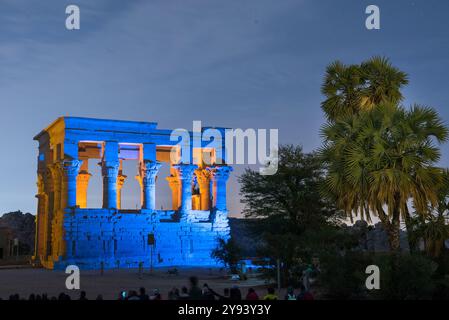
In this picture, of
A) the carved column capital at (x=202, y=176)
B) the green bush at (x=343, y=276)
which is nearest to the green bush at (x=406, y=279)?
the green bush at (x=343, y=276)

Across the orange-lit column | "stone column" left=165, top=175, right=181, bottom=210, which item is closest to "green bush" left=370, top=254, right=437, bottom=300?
"stone column" left=165, top=175, right=181, bottom=210

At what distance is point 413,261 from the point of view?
21047mm

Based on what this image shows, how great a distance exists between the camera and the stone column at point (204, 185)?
58.9m

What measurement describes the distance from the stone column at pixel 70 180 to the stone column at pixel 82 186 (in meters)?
5.74

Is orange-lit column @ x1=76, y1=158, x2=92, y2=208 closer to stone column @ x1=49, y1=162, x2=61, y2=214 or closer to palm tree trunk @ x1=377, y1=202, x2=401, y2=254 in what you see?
stone column @ x1=49, y1=162, x2=61, y2=214

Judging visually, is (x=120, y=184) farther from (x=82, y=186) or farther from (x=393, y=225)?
(x=393, y=225)

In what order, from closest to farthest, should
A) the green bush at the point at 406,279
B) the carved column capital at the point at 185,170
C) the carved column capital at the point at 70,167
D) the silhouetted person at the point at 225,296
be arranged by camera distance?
1. the silhouetted person at the point at 225,296
2. the green bush at the point at 406,279
3. the carved column capital at the point at 70,167
4. the carved column capital at the point at 185,170

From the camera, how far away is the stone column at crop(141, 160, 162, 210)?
54.8 meters

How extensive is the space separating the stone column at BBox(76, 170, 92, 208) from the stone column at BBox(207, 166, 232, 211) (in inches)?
450

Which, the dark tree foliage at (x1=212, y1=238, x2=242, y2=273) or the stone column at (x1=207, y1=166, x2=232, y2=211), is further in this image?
the stone column at (x1=207, y1=166, x2=232, y2=211)

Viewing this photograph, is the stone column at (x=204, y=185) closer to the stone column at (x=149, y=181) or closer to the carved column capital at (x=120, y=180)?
the stone column at (x=149, y=181)
